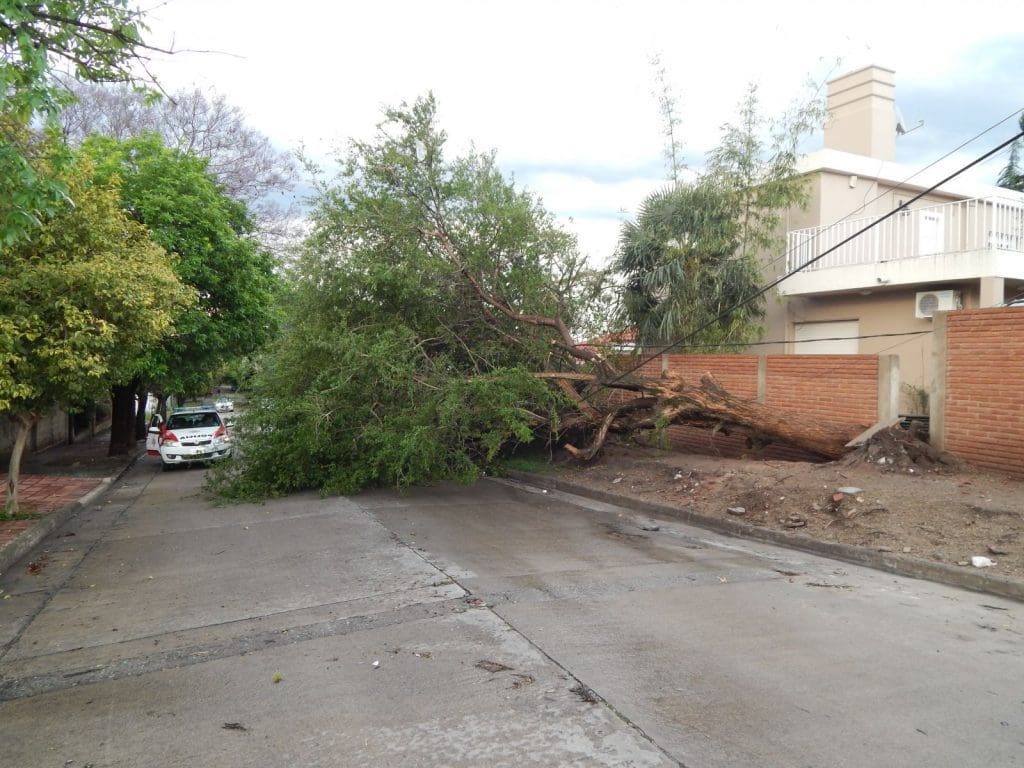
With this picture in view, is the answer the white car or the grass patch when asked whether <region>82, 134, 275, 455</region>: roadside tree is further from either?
the grass patch

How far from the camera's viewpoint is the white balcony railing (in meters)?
14.1

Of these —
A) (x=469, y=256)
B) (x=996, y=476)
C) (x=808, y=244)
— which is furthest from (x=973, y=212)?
(x=469, y=256)

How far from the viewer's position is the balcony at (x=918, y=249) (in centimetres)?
1376

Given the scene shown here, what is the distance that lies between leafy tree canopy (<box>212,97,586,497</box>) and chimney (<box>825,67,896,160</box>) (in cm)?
978

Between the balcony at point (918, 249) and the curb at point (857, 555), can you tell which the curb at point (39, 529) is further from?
the balcony at point (918, 249)

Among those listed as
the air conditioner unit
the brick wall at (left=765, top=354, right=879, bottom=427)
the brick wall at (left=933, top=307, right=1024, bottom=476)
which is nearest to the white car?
the brick wall at (left=765, top=354, right=879, bottom=427)

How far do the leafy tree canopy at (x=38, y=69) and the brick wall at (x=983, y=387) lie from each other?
9.93m

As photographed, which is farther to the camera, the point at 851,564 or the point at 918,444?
the point at 918,444

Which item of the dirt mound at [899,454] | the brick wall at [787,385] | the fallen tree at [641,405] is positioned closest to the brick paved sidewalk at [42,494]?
the fallen tree at [641,405]

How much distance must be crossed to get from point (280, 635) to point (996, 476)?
8571mm

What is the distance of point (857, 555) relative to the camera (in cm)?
775

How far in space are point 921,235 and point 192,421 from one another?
1894cm

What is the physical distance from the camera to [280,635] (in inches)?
222

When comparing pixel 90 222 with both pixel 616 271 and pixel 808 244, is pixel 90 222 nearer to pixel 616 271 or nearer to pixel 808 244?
pixel 616 271
